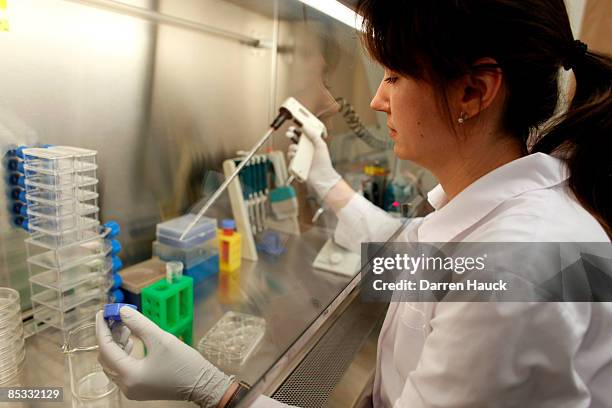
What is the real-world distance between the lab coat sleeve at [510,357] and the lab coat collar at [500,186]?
21 centimetres

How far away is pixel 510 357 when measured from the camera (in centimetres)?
54

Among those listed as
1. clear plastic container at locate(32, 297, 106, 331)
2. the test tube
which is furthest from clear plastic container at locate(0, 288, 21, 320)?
the test tube

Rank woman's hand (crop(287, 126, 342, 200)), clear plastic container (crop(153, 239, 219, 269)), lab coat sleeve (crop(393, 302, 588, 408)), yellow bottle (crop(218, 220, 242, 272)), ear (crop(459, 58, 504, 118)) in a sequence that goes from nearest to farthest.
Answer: lab coat sleeve (crop(393, 302, 588, 408)) < ear (crop(459, 58, 504, 118)) < clear plastic container (crop(153, 239, 219, 269)) < yellow bottle (crop(218, 220, 242, 272)) < woman's hand (crop(287, 126, 342, 200))

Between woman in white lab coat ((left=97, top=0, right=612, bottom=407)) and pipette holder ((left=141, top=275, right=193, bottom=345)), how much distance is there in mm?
171

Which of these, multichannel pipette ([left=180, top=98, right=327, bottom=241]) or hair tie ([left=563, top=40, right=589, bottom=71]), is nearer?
hair tie ([left=563, top=40, right=589, bottom=71])

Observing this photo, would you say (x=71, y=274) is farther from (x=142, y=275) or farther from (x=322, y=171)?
(x=322, y=171)

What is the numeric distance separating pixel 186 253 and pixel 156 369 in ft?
1.95

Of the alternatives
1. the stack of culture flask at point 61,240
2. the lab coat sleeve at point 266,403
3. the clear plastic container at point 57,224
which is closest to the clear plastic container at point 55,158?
the stack of culture flask at point 61,240

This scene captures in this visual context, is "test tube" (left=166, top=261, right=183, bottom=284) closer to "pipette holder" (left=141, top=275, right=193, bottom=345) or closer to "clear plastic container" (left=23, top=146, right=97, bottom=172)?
"pipette holder" (left=141, top=275, right=193, bottom=345)

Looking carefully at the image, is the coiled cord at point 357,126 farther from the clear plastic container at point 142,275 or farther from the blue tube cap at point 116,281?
the blue tube cap at point 116,281

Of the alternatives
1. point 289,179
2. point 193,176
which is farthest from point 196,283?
point 289,179

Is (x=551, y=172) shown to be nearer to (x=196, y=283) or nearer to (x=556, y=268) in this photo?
(x=556, y=268)

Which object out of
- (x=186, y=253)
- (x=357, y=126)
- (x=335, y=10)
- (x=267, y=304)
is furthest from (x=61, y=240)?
(x=357, y=126)

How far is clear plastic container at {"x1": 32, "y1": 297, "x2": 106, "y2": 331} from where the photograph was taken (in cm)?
95
